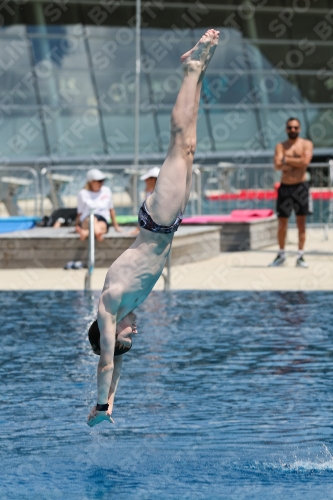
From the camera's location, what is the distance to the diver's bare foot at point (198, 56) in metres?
4.79

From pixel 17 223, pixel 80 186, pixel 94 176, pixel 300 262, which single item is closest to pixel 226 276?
pixel 300 262

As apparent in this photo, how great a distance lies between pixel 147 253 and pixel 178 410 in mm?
1539

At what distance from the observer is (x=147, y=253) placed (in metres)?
4.66

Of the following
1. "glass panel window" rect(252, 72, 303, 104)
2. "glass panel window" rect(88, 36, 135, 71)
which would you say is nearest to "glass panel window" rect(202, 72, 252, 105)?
"glass panel window" rect(252, 72, 303, 104)

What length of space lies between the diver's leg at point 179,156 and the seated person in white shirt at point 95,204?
8739 millimetres

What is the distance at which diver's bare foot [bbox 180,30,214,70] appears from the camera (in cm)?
479

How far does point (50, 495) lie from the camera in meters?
4.36

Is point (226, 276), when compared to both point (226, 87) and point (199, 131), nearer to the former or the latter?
point (199, 131)

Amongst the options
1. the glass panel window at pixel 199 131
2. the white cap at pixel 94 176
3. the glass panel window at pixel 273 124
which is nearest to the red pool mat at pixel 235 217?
the white cap at pixel 94 176

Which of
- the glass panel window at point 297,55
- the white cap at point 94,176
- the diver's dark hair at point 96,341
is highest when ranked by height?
the glass panel window at point 297,55

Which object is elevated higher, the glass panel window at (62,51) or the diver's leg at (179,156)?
the glass panel window at (62,51)

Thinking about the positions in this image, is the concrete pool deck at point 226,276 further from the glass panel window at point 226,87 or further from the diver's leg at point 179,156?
the glass panel window at point 226,87

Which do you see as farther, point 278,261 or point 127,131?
point 127,131

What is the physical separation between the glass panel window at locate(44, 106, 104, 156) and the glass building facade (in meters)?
0.03
